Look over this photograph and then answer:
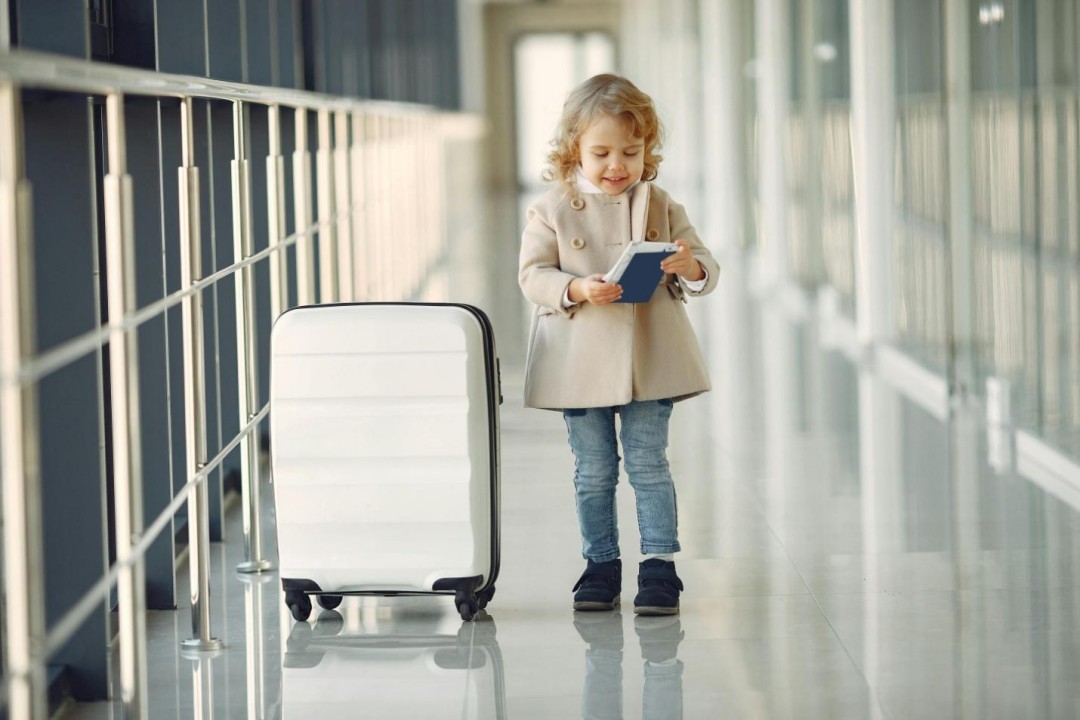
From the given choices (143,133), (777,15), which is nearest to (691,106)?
(777,15)

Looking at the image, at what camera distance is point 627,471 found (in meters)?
2.90

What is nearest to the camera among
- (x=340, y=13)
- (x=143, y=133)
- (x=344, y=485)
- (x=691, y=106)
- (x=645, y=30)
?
→ (x=344, y=485)

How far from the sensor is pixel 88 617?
2551 millimetres

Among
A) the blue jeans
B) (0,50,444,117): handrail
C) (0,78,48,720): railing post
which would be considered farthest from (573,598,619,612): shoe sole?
(0,78,48,720): railing post

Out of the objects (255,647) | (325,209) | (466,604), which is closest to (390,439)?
(466,604)

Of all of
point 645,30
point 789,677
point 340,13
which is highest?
point 645,30

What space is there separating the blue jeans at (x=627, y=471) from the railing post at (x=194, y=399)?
2.30ft

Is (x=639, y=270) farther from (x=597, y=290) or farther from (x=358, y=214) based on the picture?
(x=358, y=214)

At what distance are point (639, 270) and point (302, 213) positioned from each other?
1950 millimetres

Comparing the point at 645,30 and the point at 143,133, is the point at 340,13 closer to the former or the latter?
the point at 143,133

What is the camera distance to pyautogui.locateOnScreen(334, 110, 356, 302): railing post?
5562 millimetres

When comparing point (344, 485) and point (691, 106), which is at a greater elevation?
point (691, 106)

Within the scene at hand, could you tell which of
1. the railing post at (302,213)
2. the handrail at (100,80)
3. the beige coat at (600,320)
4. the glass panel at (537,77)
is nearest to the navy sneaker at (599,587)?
the beige coat at (600,320)

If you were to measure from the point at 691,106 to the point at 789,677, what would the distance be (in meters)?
11.3
